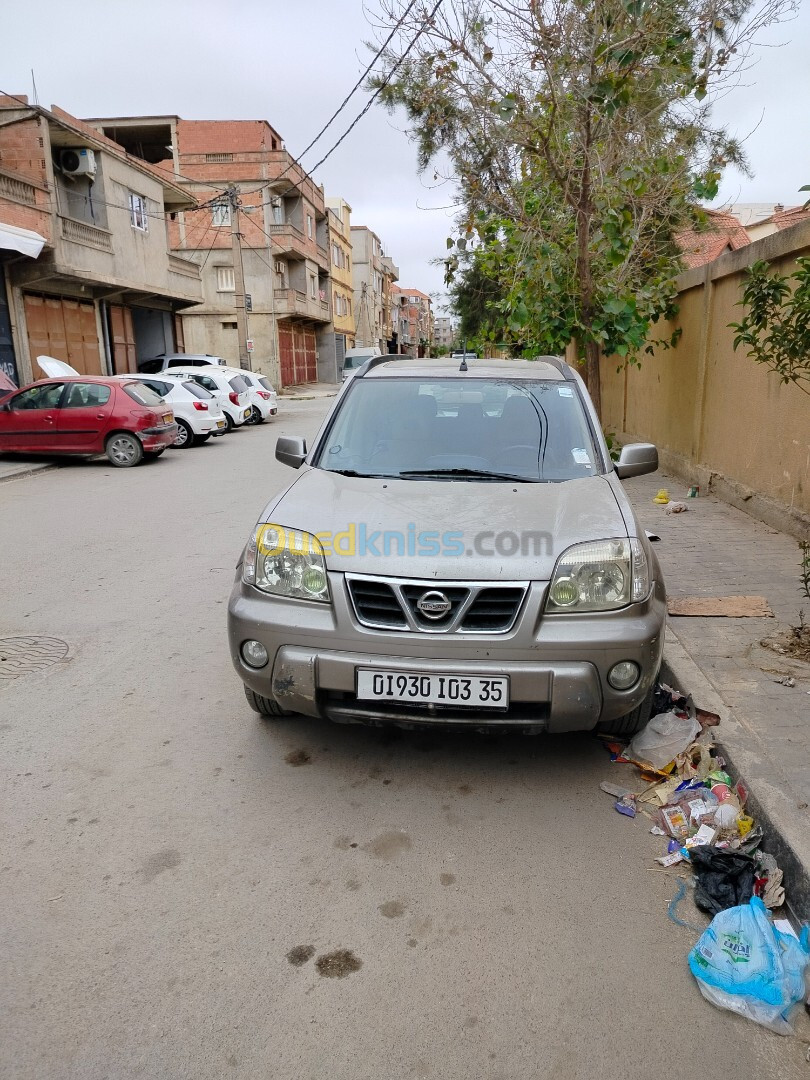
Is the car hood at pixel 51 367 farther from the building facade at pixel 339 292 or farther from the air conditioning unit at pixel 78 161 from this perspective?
the building facade at pixel 339 292

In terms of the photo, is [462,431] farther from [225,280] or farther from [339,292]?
[339,292]

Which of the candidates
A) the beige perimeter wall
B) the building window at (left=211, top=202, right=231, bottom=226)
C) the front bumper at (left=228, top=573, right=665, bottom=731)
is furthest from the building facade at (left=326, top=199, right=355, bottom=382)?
the front bumper at (left=228, top=573, right=665, bottom=731)

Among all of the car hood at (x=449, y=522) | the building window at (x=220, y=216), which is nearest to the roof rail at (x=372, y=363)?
the car hood at (x=449, y=522)

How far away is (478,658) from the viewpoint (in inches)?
113

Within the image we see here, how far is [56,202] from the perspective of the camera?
60.1 feet

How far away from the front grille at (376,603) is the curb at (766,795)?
59.3 inches

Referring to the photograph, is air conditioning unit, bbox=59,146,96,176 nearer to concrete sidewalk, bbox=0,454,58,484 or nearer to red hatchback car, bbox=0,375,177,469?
red hatchback car, bbox=0,375,177,469

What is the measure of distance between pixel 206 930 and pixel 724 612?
3818mm

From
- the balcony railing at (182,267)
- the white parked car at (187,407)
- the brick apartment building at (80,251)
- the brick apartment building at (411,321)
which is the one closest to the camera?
the white parked car at (187,407)

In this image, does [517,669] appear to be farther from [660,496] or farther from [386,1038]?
[660,496]

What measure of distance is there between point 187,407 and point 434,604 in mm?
14456

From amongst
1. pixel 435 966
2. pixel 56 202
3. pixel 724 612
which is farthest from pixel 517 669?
pixel 56 202

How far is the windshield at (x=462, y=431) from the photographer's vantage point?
391cm

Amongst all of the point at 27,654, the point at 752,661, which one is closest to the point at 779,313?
the point at 752,661
